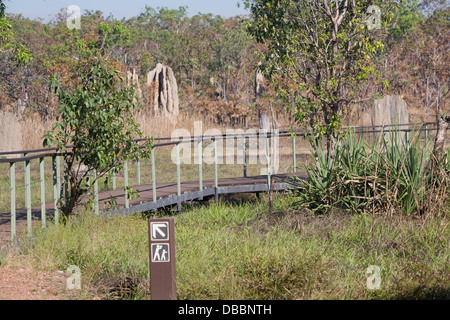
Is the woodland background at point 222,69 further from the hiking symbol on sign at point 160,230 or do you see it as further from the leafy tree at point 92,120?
the hiking symbol on sign at point 160,230

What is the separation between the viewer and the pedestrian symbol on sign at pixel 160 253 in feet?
15.0

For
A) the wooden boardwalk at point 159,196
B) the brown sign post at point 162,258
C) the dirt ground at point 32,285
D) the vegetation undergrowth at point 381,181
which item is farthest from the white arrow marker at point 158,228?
the vegetation undergrowth at point 381,181

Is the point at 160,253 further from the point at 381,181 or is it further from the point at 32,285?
the point at 381,181

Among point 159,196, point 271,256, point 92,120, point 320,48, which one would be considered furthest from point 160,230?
point 320,48

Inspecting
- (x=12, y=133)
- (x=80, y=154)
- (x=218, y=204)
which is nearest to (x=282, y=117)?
(x=12, y=133)

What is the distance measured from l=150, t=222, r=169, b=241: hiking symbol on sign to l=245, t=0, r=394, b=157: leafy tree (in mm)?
6547

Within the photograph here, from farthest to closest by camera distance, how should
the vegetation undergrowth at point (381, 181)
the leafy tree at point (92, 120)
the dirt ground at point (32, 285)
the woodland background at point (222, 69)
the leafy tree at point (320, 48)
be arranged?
the woodland background at point (222, 69), the leafy tree at point (320, 48), the vegetation undergrowth at point (381, 181), the leafy tree at point (92, 120), the dirt ground at point (32, 285)

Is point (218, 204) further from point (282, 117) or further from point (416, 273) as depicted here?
point (282, 117)

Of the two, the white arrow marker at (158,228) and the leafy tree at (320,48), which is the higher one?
the leafy tree at (320,48)

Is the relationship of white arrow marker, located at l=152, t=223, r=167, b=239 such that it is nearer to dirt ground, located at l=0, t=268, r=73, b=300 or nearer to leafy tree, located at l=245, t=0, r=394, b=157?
dirt ground, located at l=0, t=268, r=73, b=300

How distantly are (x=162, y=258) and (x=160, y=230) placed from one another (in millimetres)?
216

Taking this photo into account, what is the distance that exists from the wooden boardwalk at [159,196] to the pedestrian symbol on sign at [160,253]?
273cm

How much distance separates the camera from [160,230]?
452 centimetres
